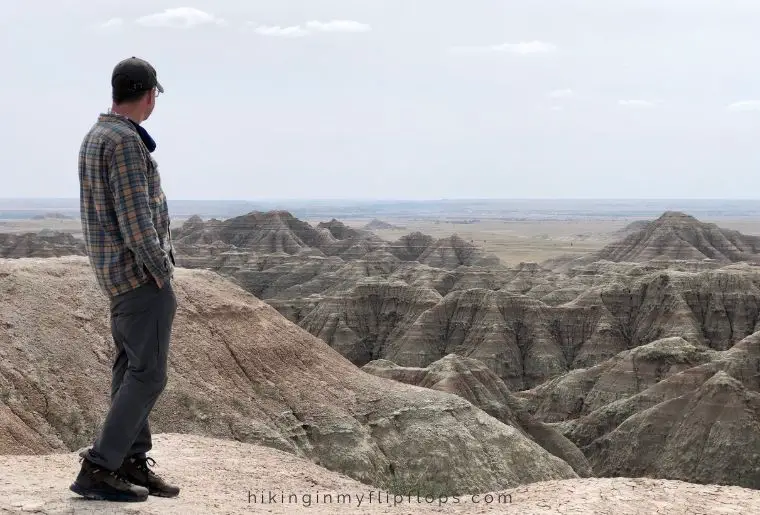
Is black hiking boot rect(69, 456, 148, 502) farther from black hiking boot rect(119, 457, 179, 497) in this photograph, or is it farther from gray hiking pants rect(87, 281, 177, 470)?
black hiking boot rect(119, 457, 179, 497)

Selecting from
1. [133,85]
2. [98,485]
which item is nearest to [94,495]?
[98,485]

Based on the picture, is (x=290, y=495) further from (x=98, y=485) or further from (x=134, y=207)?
(x=134, y=207)

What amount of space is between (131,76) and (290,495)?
3.30 m

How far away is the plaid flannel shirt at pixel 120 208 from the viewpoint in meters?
5.20

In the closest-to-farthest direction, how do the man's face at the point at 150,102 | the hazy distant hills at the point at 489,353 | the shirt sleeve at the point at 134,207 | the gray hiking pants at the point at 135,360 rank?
the shirt sleeve at the point at 134,207 → the gray hiking pants at the point at 135,360 → the man's face at the point at 150,102 → the hazy distant hills at the point at 489,353

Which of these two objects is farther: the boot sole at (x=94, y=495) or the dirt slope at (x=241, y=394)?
the dirt slope at (x=241, y=394)

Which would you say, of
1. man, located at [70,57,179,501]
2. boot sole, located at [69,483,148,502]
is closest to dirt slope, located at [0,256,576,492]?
boot sole, located at [69,483,148,502]

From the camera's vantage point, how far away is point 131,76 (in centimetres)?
547

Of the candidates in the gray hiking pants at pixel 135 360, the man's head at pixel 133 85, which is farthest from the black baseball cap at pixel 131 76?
the gray hiking pants at pixel 135 360

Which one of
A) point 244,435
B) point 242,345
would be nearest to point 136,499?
point 244,435

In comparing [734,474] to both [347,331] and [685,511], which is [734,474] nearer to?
[685,511]

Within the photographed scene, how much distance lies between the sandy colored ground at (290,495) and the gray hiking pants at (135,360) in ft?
1.24

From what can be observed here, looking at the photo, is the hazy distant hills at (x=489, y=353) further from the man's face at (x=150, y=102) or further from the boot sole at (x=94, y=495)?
the man's face at (x=150, y=102)

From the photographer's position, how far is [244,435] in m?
15.6
